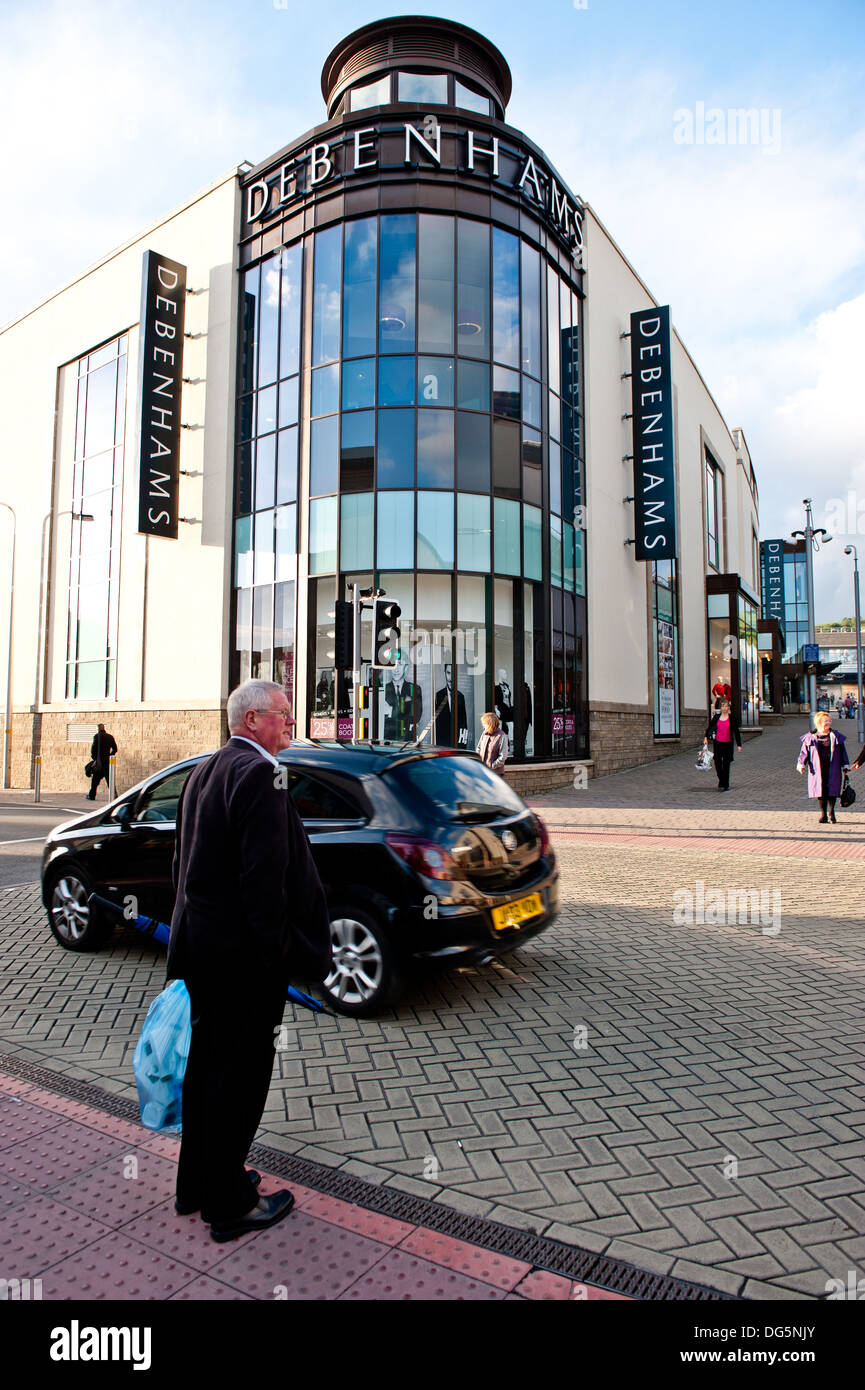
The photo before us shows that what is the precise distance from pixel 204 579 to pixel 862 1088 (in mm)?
19404

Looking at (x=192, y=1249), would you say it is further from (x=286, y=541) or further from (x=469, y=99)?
(x=469, y=99)

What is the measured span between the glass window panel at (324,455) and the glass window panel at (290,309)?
1.95 m

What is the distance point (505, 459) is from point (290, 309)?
21.9 feet

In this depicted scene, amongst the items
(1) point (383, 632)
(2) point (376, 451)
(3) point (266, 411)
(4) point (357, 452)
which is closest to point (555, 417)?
(2) point (376, 451)

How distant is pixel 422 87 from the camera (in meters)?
18.6

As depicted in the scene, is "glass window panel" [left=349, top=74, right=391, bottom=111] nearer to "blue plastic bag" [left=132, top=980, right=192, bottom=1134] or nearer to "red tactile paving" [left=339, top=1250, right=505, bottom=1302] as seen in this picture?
"blue plastic bag" [left=132, top=980, right=192, bottom=1134]

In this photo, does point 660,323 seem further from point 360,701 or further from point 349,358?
point 360,701

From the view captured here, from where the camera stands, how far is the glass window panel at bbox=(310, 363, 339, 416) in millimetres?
18516

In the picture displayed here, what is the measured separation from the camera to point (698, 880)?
849 centimetres

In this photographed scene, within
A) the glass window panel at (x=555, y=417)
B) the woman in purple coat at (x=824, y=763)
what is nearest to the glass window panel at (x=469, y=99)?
the glass window panel at (x=555, y=417)

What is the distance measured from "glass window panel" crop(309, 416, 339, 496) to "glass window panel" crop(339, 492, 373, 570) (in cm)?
64

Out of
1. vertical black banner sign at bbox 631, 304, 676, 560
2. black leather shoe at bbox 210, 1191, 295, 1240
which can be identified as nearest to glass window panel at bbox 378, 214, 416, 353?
vertical black banner sign at bbox 631, 304, 676, 560

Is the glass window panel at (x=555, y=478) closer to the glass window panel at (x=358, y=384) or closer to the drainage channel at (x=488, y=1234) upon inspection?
the glass window panel at (x=358, y=384)

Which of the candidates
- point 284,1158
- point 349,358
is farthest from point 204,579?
point 284,1158
